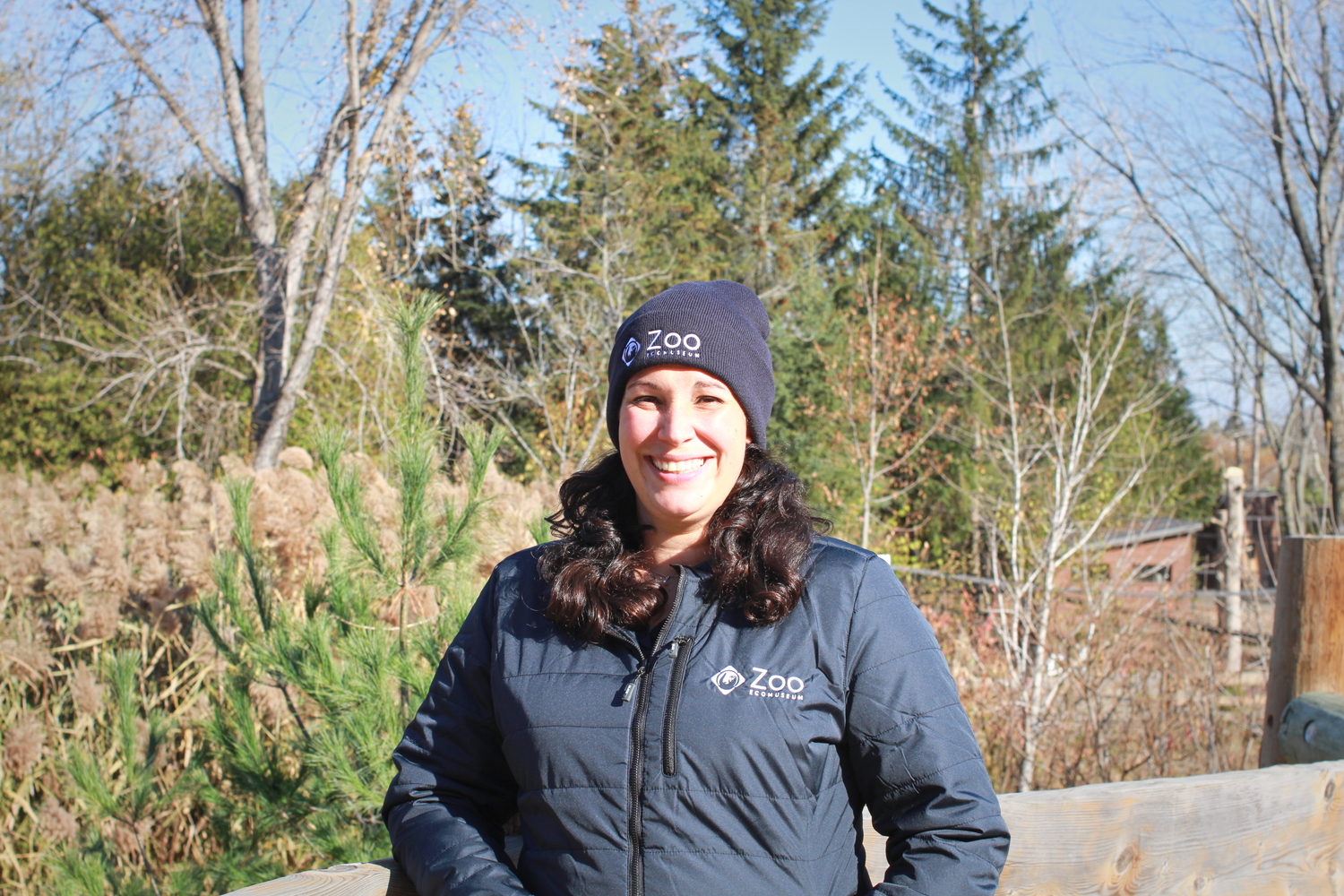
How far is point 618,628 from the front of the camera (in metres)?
1.59

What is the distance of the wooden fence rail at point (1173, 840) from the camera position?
175 cm

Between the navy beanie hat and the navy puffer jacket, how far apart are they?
1.07 feet

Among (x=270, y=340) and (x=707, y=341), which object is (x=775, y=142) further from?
(x=707, y=341)

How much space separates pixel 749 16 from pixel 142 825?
19.2m

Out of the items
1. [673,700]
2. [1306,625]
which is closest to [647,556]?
[673,700]

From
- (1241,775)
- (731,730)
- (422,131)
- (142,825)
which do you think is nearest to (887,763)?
(731,730)

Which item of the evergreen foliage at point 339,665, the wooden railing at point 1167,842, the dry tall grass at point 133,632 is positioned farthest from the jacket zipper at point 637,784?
the dry tall grass at point 133,632

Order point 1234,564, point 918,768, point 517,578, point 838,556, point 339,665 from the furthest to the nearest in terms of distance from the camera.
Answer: point 1234,564 < point 339,665 < point 517,578 < point 838,556 < point 918,768

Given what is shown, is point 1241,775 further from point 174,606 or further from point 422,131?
point 422,131

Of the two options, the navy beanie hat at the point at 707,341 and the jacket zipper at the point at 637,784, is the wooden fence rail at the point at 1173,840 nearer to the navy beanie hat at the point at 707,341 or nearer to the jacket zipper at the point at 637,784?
the jacket zipper at the point at 637,784

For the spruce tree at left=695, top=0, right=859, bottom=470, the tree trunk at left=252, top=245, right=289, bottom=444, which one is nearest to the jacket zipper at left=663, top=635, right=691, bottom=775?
the tree trunk at left=252, top=245, right=289, bottom=444

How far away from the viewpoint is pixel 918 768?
1403 millimetres

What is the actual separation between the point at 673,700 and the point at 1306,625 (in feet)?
8.54

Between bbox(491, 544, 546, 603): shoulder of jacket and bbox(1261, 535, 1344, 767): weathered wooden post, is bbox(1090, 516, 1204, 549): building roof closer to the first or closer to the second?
bbox(1261, 535, 1344, 767): weathered wooden post
